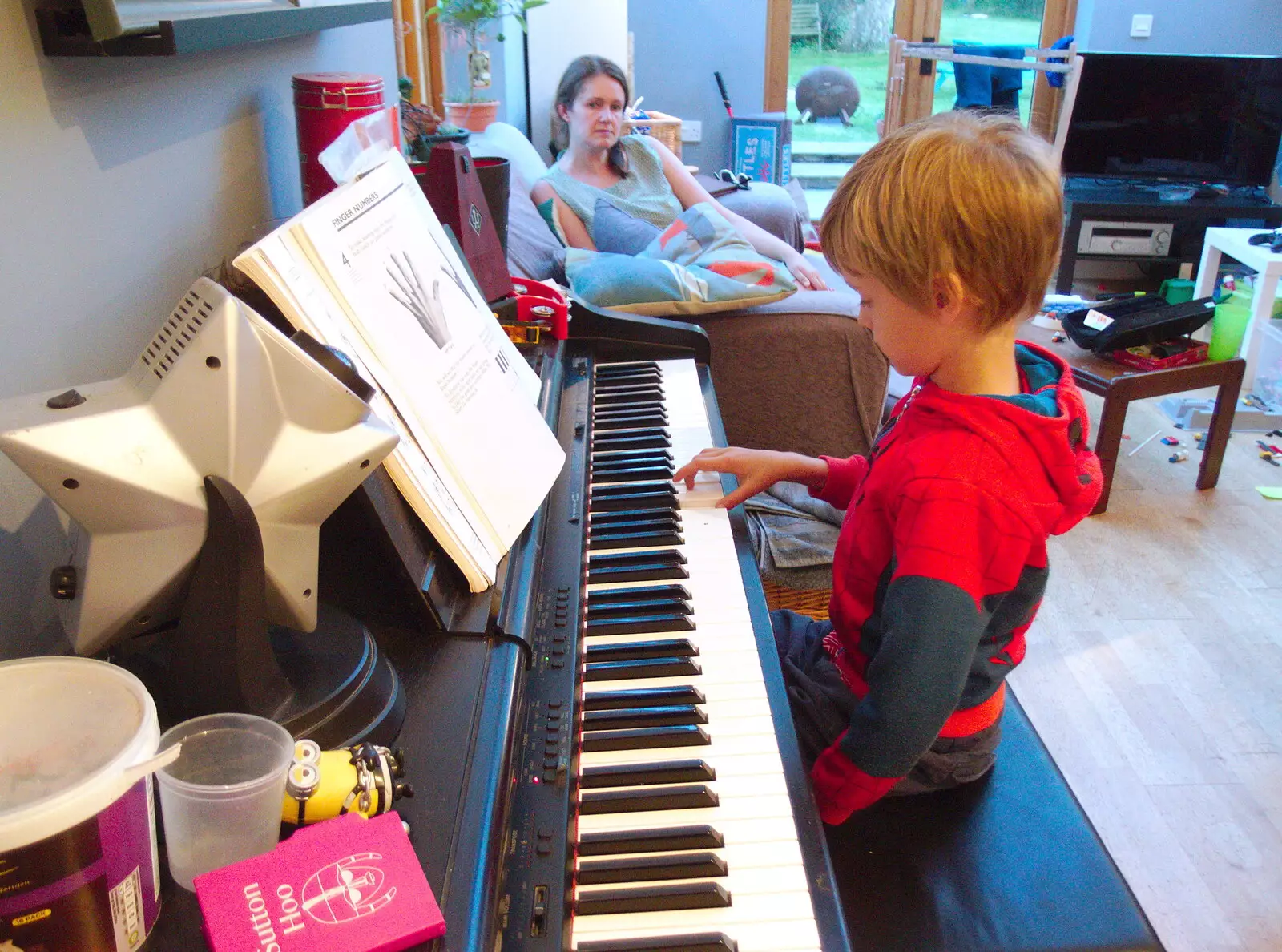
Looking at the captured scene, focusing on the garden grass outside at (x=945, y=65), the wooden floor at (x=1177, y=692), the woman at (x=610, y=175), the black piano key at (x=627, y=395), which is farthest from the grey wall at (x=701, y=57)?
the black piano key at (x=627, y=395)

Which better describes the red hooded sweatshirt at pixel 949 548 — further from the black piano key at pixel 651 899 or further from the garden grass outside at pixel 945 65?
the garden grass outside at pixel 945 65

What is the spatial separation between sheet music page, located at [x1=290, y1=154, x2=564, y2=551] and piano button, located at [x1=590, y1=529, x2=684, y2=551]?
10 cm

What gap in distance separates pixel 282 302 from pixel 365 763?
0.40 m

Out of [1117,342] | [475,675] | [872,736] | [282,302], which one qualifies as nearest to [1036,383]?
[872,736]

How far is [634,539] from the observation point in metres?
1.36

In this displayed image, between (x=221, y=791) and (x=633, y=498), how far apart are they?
2.80ft

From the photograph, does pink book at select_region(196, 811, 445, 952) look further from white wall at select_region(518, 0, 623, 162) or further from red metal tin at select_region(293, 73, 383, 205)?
white wall at select_region(518, 0, 623, 162)

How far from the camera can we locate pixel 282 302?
887mm

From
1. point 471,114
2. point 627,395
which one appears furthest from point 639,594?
point 471,114

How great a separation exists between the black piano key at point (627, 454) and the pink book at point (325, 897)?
92 cm

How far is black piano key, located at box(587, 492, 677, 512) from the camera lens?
4.72 ft

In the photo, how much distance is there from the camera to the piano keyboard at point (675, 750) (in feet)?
2.74

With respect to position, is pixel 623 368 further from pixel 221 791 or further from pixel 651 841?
pixel 221 791

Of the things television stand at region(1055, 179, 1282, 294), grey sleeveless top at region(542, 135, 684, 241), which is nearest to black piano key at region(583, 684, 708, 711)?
grey sleeveless top at region(542, 135, 684, 241)
